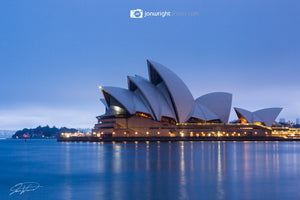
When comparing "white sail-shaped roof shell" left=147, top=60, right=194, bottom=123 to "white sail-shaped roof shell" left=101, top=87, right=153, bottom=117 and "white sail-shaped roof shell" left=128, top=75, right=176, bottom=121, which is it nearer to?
"white sail-shaped roof shell" left=128, top=75, right=176, bottom=121

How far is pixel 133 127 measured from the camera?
7888cm

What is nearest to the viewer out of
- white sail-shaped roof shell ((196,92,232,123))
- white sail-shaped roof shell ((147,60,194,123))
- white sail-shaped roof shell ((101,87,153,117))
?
white sail-shaped roof shell ((147,60,194,123))

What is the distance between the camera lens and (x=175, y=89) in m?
73.6

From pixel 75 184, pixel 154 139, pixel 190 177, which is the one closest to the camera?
pixel 75 184

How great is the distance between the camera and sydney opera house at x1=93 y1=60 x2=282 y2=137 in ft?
243

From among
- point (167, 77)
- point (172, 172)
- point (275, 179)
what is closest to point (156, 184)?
point (172, 172)

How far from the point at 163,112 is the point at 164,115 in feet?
2.54

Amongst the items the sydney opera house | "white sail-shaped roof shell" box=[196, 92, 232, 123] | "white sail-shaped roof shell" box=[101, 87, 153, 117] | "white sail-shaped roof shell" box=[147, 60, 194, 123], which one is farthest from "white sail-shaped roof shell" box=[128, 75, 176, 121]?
"white sail-shaped roof shell" box=[196, 92, 232, 123]

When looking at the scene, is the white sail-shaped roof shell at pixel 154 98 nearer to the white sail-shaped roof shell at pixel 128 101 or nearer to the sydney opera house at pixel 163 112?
the sydney opera house at pixel 163 112

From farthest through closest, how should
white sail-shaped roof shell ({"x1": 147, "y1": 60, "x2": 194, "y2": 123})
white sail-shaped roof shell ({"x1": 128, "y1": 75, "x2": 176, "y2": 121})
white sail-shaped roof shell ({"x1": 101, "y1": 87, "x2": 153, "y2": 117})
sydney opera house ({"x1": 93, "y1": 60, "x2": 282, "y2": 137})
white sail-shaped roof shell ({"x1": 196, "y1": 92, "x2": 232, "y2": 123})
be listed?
1. white sail-shaped roof shell ({"x1": 196, "y1": 92, "x2": 232, "y2": 123})
2. white sail-shaped roof shell ({"x1": 101, "y1": 87, "x2": 153, "y2": 117})
3. sydney opera house ({"x1": 93, "y1": 60, "x2": 282, "y2": 137})
4. white sail-shaped roof shell ({"x1": 128, "y1": 75, "x2": 176, "y2": 121})
5. white sail-shaped roof shell ({"x1": 147, "y1": 60, "x2": 194, "y2": 123})

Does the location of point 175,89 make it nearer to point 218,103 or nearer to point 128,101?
point 128,101

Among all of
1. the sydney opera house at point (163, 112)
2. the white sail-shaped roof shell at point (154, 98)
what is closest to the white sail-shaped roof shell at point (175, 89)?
the sydney opera house at point (163, 112)

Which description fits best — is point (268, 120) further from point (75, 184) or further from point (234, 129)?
point (75, 184)

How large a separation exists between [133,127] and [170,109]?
33.6 feet
